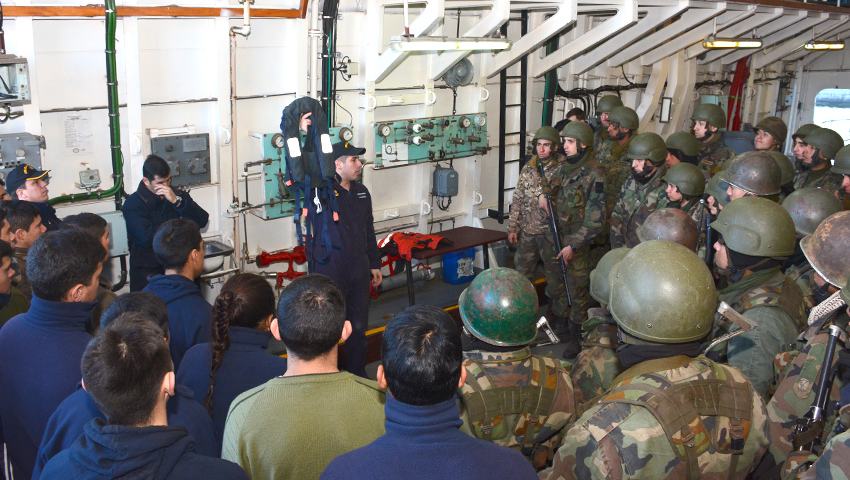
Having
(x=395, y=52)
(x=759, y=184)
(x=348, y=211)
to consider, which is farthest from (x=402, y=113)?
(x=759, y=184)

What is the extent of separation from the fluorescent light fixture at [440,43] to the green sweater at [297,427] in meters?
4.01

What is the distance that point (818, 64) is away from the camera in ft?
41.4

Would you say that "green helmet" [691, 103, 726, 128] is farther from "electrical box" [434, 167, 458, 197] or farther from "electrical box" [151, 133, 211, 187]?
"electrical box" [151, 133, 211, 187]

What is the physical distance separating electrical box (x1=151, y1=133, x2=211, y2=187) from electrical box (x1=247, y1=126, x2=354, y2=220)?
52cm

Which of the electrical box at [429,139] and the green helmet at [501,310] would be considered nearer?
the green helmet at [501,310]

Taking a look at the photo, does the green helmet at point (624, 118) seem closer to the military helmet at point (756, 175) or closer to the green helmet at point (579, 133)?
the green helmet at point (579, 133)

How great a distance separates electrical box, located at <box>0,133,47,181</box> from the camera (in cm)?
456

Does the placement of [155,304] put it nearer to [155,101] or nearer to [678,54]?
[155,101]

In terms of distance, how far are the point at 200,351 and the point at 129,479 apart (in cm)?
100

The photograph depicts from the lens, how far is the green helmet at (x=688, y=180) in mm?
5086

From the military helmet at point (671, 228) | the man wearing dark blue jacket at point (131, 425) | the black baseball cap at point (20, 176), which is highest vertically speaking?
the black baseball cap at point (20, 176)

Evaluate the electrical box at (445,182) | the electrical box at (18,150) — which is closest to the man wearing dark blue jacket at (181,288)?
the electrical box at (18,150)

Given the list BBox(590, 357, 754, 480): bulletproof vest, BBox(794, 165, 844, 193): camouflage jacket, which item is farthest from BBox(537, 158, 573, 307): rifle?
BBox(590, 357, 754, 480): bulletproof vest

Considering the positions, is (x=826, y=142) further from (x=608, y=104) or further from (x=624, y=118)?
(x=608, y=104)
